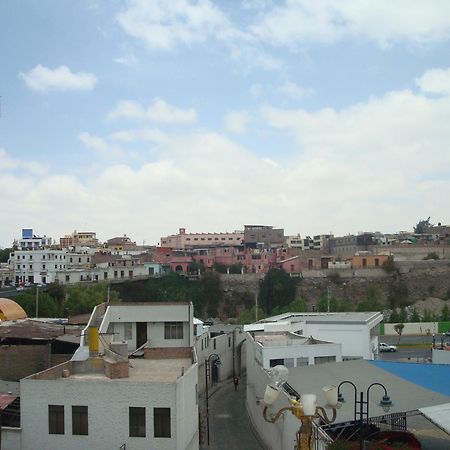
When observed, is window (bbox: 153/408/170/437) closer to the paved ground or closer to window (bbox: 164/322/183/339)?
the paved ground

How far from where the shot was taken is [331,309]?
53188mm

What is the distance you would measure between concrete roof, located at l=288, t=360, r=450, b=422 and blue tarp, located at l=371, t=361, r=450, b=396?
174mm

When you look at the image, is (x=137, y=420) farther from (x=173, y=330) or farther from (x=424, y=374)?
(x=173, y=330)

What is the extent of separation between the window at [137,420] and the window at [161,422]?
0.89 feet

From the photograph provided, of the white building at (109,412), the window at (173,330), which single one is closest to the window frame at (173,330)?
the window at (173,330)

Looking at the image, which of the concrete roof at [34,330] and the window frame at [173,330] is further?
the window frame at [173,330]

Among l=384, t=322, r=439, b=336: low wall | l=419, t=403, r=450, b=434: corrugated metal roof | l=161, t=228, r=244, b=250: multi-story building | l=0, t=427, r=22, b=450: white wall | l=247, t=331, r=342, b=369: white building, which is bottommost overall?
l=384, t=322, r=439, b=336: low wall

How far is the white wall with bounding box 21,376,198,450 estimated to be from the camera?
13391 mm

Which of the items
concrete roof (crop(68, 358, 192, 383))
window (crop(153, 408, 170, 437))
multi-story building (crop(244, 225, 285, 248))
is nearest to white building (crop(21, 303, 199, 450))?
window (crop(153, 408, 170, 437))

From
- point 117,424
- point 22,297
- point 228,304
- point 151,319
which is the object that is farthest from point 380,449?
point 228,304

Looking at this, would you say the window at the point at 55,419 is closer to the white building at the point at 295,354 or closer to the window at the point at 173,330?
the window at the point at 173,330

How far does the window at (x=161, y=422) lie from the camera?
13422 mm

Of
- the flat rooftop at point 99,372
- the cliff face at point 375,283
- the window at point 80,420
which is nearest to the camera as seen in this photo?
the window at point 80,420

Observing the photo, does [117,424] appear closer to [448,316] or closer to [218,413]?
[218,413]
